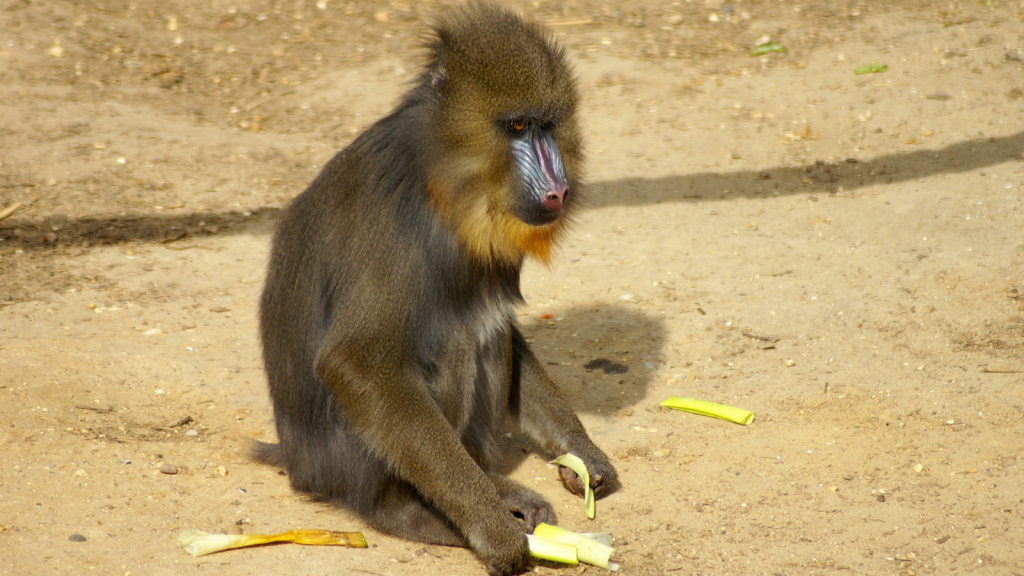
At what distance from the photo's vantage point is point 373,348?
3.21 meters

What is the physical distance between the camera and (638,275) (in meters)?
5.55

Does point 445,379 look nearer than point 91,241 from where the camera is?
Yes

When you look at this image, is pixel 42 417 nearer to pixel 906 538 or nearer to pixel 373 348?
pixel 373 348

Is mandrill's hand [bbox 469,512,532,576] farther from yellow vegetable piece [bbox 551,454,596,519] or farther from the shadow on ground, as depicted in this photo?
the shadow on ground

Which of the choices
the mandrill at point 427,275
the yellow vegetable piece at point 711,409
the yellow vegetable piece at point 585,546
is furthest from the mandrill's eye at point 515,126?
the yellow vegetable piece at point 711,409

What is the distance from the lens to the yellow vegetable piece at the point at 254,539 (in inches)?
127

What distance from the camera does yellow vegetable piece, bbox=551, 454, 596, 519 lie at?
364 centimetres

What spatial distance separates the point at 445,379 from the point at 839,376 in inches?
85.1

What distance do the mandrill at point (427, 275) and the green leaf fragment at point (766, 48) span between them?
19.0 ft

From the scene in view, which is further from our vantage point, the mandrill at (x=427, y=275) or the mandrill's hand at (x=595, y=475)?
the mandrill's hand at (x=595, y=475)

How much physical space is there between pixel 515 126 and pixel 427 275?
2.01ft

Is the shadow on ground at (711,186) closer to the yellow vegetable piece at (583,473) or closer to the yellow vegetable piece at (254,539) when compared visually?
the yellow vegetable piece at (583,473)

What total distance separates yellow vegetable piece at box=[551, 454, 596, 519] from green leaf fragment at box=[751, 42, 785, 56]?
236 inches

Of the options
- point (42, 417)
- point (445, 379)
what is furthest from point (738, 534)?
point (42, 417)
